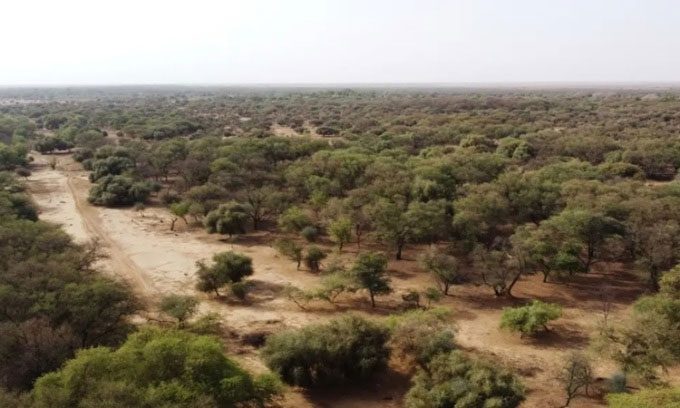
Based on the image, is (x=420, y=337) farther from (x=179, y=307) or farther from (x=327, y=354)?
(x=179, y=307)

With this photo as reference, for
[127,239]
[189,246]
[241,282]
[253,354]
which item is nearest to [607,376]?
[253,354]

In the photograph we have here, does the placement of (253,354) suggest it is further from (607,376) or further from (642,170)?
(642,170)

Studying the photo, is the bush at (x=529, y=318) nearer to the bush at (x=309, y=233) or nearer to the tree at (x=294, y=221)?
the bush at (x=309, y=233)

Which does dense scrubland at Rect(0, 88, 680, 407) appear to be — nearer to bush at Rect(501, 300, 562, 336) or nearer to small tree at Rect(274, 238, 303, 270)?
A: bush at Rect(501, 300, 562, 336)

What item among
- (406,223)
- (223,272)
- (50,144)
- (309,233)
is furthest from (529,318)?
(50,144)

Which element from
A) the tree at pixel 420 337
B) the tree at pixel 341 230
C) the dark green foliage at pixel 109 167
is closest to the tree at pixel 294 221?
the tree at pixel 341 230
